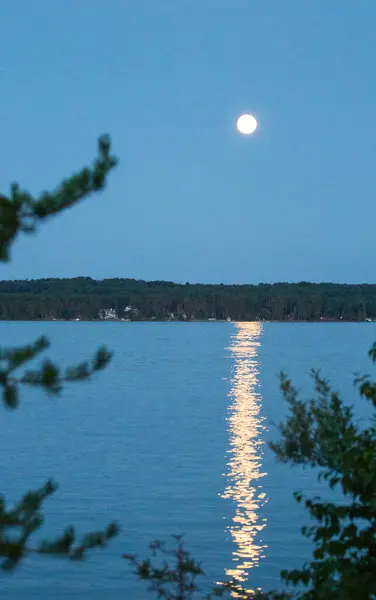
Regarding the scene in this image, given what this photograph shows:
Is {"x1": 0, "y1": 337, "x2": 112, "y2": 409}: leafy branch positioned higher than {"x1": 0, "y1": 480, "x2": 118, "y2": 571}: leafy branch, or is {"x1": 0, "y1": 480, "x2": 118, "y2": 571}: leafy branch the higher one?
{"x1": 0, "y1": 337, "x2": 112, "y2": 409}: leafy branch

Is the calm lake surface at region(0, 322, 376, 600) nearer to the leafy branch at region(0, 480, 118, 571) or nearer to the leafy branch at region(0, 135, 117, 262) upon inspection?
the leafy branch at region(0, 480, 118, 571)

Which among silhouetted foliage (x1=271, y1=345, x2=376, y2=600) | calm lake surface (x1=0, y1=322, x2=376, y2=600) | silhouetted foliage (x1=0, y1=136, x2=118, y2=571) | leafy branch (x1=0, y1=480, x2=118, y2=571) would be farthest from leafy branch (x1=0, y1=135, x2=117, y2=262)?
calm lake surface (x1=0, y1=322, x2=376, y2=600)

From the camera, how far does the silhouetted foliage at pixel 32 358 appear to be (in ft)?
10.1

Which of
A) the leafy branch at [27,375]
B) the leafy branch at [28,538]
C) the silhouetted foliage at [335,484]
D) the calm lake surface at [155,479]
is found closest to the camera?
the leafy branch at [27,375]

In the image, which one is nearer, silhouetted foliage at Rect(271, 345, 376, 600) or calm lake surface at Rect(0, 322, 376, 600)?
silhouetted foliage at Rect(271, 345, 376, 600)

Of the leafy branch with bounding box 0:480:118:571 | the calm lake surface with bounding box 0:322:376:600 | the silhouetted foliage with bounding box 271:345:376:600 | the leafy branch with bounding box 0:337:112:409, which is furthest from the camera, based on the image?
the calm lake surface with bounding box 0:322:376:600

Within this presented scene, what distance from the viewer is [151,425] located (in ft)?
127

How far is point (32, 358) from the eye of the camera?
3133 mm

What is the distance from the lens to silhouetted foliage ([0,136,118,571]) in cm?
309

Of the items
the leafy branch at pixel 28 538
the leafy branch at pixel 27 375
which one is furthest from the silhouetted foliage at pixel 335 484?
the leafy branch at pixel 27 375

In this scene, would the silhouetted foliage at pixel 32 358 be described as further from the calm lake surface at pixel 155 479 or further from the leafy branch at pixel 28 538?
the calm lake surface at pixel 155 479

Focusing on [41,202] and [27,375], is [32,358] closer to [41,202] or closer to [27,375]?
[27,375]

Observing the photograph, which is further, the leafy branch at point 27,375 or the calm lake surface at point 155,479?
the calm lake surface at point 155,479

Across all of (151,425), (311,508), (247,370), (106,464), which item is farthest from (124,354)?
(311,508)
